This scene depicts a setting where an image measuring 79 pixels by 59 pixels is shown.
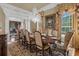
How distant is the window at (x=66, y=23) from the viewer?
2.22m

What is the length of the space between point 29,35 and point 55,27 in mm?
428

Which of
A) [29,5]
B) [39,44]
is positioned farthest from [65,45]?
[29,5]

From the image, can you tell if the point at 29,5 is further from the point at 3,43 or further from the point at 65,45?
the point at 65,45

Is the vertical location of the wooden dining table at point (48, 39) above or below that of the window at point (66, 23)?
below

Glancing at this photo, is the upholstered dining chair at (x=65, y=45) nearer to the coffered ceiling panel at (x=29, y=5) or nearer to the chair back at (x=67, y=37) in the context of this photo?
the chair back at (x=67, y=37)

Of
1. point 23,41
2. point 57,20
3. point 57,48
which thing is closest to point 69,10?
point 57,20

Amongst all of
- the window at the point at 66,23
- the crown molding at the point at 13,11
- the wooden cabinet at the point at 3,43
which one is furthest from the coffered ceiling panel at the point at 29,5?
the wooden cabinet at the point at 3,43

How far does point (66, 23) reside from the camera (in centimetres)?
224

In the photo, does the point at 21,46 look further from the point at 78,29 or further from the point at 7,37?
the point at 78,29

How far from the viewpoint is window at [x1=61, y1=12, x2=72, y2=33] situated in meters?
2.22

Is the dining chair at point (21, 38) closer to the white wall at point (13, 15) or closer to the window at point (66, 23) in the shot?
the white wall at point (13, 15)

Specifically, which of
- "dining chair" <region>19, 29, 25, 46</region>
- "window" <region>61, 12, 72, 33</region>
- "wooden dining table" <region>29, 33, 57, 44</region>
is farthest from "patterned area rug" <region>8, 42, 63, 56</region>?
"window" <region>61, 12, 72, 33</region>

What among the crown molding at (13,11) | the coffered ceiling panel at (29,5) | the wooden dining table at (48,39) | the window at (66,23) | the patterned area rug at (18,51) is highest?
the coffered ceiling panel at (29,5)

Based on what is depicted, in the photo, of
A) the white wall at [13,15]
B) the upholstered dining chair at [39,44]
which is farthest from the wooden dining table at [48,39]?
the white wall at [13,15]
